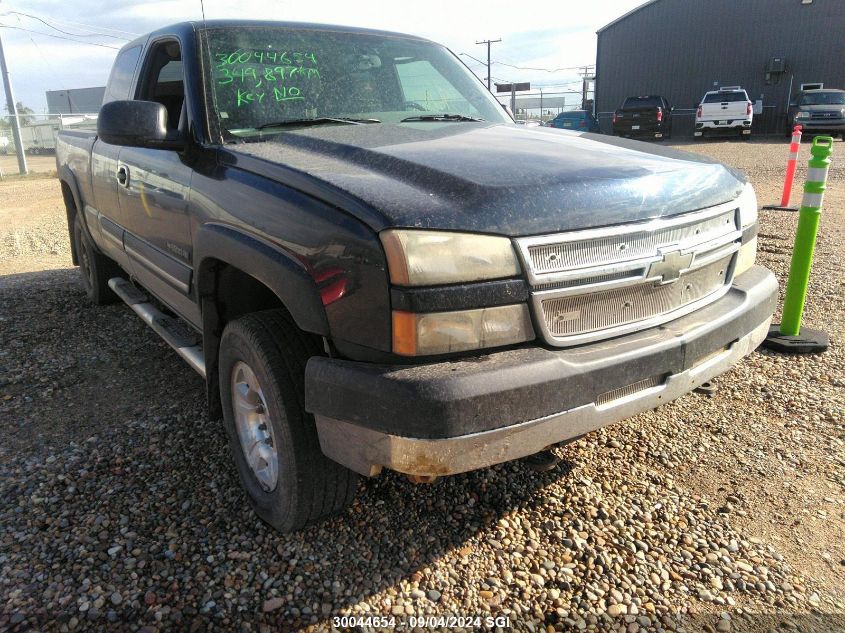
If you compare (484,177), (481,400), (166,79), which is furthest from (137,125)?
(481,400)

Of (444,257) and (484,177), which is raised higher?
(484,177)

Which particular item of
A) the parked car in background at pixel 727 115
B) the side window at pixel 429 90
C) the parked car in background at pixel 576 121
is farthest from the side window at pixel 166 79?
the parked car in background at pixel 727 115

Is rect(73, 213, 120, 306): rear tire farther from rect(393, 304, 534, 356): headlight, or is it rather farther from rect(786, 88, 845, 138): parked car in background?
rect(786, 88, 845, 138): parked car in background

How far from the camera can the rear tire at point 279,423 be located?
7.07 ft

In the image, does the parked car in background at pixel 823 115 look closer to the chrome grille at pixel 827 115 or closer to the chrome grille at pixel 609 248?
the chrome grille at pixel 827 115

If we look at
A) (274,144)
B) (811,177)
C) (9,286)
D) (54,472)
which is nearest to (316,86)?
(274,144)

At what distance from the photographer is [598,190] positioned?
2.10 metres

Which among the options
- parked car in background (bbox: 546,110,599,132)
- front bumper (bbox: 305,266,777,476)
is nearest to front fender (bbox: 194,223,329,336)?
front bumper (bbox: 305,266,777,476)

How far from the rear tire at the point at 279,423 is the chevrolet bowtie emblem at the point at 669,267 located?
112 cm

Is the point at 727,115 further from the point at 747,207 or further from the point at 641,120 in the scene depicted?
the point at 747,207

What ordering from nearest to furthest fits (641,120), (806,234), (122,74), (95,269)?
(806,234)
(122,74)
(95,269)
(641,120)

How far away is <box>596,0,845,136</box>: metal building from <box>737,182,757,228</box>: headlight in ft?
105

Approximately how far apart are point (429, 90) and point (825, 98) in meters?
24.7

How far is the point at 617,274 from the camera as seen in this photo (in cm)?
207
